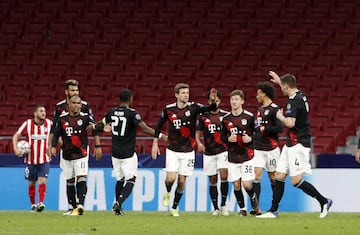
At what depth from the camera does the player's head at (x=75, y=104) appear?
17.2 m

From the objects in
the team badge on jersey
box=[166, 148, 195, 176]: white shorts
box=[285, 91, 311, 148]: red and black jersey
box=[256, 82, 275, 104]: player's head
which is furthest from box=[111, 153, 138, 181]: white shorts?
box=[285, 91, 311, 148]: red and black jersey

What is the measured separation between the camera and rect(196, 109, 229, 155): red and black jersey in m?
18.5

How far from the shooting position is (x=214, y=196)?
60.7 ft

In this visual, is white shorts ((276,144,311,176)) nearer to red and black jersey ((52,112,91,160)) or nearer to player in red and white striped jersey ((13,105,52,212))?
red and black jersey ((52,112,91,160))

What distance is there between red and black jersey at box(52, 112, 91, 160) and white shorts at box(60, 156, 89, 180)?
66mm

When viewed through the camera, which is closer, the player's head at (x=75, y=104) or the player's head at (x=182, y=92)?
the player's head at (x=75, y=104)

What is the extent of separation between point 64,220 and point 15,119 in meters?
11.4

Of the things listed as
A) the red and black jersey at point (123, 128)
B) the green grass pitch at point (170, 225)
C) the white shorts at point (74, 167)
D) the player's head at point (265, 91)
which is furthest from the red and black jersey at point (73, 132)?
the player's head at point (265, 91)

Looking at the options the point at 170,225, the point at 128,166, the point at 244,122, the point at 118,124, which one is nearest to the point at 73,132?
the point at 118,124

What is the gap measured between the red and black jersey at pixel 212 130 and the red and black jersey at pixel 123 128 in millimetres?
1494

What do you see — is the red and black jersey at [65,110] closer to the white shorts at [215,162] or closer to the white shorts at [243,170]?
the white shorts at [215,162]

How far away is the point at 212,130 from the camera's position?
18.6 meters

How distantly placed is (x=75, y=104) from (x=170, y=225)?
3.35 meters

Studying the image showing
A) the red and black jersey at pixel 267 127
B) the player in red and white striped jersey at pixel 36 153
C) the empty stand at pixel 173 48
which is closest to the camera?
the red and black jersey at pixel 267 127
